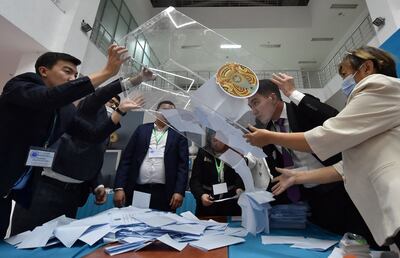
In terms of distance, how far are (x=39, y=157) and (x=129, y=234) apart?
475mm

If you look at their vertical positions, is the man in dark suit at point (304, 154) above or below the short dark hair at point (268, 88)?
below

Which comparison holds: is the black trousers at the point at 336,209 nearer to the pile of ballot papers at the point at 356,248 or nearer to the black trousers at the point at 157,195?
the pile of ballot papers at the point at 356,248

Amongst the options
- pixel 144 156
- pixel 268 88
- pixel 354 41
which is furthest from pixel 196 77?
pixel 354 41

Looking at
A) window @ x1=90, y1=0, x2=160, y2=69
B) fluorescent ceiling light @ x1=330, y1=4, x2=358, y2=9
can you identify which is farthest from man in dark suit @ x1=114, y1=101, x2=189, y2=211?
fluorescent ceiling light @ x1=330, y1=4, x2=358, y2=9

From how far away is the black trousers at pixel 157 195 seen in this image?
5.57 feet

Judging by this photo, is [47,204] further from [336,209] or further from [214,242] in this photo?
[336,209]

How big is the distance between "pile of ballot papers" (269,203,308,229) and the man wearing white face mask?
0.15 ft

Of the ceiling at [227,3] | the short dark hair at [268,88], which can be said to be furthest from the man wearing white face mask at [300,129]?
the ceiling at [227,3]

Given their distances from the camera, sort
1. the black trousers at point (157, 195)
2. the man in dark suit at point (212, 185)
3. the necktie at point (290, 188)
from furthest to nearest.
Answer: the black trousers at point (157, 195), the man in dark suit at point (212, 185), the necktie at point (290, 188)

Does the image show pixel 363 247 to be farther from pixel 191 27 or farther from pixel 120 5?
pixel 120 5

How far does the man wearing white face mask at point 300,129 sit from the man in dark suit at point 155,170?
828 millimetres

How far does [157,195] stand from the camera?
1742 mm

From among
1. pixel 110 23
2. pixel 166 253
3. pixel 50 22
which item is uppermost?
pixel 110 23

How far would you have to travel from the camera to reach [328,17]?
6.09 m
